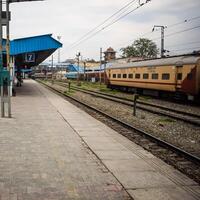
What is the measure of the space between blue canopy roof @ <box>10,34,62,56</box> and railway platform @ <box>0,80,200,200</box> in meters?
21.6

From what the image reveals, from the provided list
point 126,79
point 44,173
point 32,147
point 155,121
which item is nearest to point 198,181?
point 44,173

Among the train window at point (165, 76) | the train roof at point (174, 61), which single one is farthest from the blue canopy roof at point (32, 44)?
the train window at point (165, 76)

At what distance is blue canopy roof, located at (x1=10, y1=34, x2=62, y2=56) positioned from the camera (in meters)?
32.5

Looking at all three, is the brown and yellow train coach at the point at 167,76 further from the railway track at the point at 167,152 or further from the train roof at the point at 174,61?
the railway track at the point at 167,152

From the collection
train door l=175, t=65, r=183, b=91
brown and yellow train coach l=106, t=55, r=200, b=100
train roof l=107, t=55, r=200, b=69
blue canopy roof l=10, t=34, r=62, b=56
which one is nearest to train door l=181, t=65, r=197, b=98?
brown and yellow train coach l=106, t=55, r=200, b=100

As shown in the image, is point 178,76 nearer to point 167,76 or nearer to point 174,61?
point 174,61

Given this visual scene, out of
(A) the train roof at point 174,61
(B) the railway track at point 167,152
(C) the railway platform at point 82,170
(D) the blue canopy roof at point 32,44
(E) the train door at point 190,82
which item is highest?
(D) the blue canopy roof at point 32,44

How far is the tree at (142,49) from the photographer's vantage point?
127438 millimetres

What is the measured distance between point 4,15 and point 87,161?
9270 millimetres

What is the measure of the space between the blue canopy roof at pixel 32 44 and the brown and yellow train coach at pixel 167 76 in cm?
745

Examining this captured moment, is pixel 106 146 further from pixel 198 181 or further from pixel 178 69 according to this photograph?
pixel 178 69

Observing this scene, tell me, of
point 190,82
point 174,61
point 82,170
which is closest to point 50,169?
point 82,170

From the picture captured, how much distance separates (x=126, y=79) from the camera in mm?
36781

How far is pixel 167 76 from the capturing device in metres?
26.8
